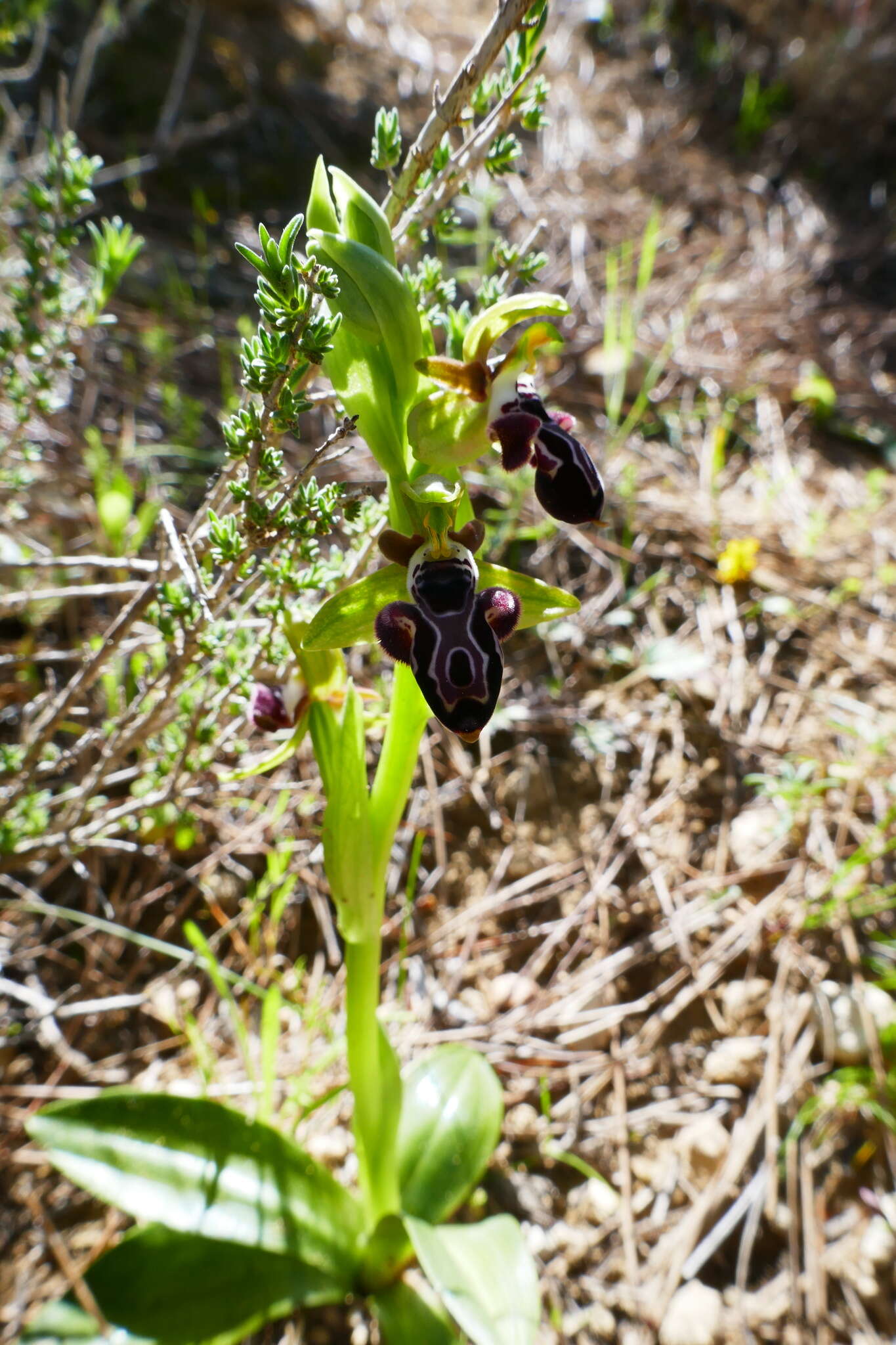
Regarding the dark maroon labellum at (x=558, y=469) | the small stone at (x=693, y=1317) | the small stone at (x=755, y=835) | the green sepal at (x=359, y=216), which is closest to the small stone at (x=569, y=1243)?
the small stone at (x=693, y=1317)

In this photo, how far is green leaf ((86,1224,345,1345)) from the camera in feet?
3.98

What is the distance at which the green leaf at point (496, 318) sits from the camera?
1012 millimetres

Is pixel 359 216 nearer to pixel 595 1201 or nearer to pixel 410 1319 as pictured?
pixel 410 1319

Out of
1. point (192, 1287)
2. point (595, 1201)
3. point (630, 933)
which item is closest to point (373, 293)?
point (192, 1287)

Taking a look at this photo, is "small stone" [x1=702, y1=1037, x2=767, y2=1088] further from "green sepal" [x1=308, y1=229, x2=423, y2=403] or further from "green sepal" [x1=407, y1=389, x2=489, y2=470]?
"green sepal" [x1=308, y1=229, x2=423, y2=403]

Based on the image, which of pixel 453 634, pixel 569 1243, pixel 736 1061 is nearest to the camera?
pixel 453 634

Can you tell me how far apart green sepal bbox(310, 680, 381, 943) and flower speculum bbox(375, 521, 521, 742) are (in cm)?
22

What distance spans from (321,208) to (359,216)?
0.15 feet

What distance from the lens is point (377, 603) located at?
3.40ft

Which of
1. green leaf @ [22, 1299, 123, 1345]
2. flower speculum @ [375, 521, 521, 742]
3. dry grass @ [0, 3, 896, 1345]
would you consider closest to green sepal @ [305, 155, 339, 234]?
flower speculum @ [375, 521, 521, 742]

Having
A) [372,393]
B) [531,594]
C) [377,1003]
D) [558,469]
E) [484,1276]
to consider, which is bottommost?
[484,1276]

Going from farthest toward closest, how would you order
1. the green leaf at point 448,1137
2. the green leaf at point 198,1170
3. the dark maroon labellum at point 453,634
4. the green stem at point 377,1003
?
the green leaf at point 448,1137 → the green leaf at point 198,1170 → the green stem at point 377,1003 → the dark maroon labellum at point 453,634

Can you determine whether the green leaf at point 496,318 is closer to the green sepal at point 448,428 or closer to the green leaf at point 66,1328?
the green sepal at point 448,428

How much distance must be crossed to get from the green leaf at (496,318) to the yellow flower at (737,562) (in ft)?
5.11
